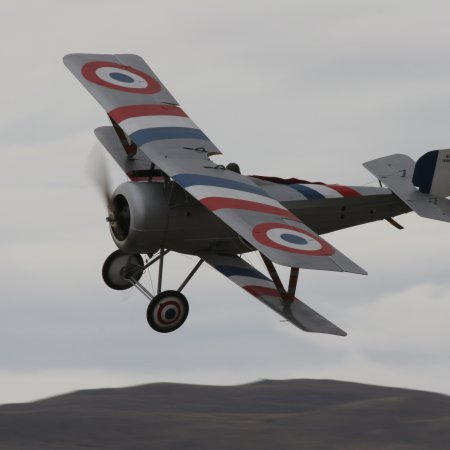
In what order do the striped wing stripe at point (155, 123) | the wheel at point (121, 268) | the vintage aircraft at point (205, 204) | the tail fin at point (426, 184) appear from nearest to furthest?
the vintage aircraft at point (205, 204), the striped wing stripe at point (155, 123), the wheel at point (121, 268), the tail fin at point (426, 184)

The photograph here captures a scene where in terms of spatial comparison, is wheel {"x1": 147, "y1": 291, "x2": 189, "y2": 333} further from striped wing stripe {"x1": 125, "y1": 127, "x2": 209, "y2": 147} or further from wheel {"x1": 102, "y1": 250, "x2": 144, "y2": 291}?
striped wing stripe {"x1": 125, "y1": 127, "x2": 209, "y2": 147}

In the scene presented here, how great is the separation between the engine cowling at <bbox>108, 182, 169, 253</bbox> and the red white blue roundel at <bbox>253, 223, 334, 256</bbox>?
233 cm

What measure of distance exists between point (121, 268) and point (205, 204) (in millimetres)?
3361

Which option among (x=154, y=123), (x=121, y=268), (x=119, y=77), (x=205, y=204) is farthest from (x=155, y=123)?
(x=205, y=204)

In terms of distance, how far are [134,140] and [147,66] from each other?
4.10 metres

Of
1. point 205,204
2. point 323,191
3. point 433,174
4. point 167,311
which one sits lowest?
point 167,311

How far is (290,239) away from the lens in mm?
19750

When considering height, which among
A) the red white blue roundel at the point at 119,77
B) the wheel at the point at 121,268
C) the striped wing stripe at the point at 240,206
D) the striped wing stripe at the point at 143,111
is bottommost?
the wheel at the point at 121,268

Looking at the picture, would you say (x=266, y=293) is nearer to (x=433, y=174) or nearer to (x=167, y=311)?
(x=167, y=311)

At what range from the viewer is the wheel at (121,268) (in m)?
23.2

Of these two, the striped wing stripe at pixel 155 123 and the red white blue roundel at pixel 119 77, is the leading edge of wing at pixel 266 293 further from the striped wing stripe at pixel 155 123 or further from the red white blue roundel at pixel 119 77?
the red white blue roundel at pixel 119 77

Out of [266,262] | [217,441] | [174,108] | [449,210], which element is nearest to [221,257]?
[266,262]

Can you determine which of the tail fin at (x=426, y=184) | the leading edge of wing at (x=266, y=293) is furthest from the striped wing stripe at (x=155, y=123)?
the tail fin at (x=426, y=184)

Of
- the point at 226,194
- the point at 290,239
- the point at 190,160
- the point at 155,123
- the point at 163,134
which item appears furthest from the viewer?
the point at 155,123
